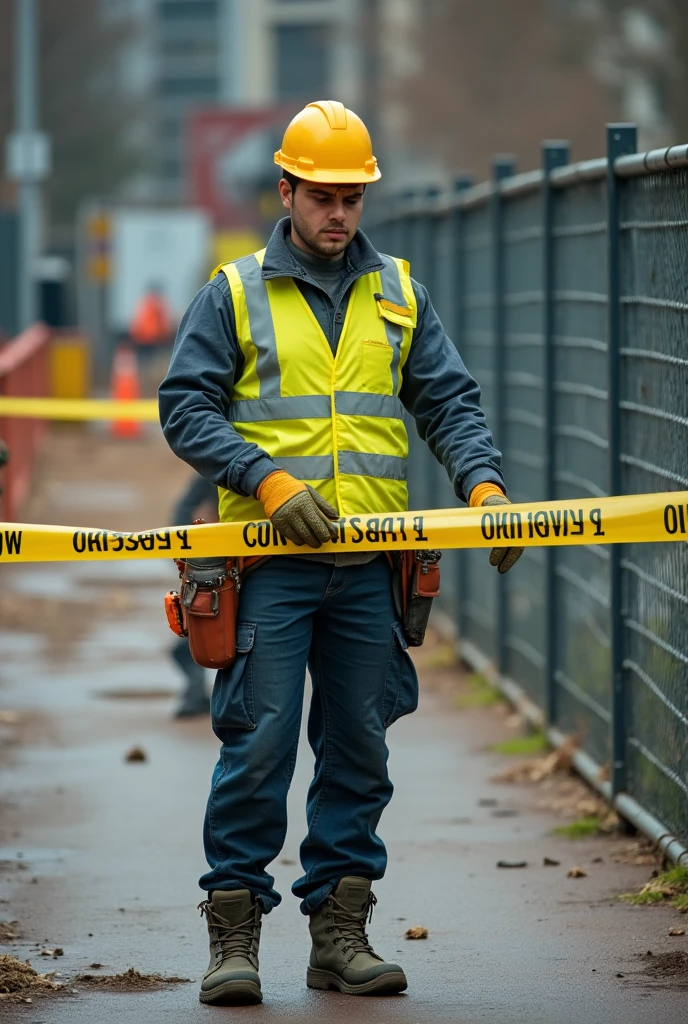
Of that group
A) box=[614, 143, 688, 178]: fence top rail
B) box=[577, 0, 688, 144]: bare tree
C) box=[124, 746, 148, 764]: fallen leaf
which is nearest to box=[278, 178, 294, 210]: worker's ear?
box=[614, 143, 688, 178]: fence top rail

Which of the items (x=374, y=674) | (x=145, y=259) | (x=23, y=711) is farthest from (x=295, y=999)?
(x=145, y=259)

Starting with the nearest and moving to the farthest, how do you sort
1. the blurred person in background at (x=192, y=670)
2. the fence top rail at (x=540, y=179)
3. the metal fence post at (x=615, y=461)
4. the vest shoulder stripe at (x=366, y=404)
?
the vest shoulder stripe at (x=366, y=404), the fence top rail at (x=540, y=179), the metal fence post at (x=615, y=461), the blurred person in background at (x=192, y=670)

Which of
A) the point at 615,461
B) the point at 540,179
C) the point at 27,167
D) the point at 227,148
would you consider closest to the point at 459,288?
the point at 540,179

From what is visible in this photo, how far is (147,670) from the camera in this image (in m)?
10.5

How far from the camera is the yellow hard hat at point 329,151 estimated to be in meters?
5.02

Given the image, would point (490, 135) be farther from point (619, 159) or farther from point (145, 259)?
point (619, 159)

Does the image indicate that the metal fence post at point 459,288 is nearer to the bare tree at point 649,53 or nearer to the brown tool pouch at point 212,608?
the brown tool pouch at point 212,608

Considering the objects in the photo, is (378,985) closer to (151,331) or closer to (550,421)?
(550,421)

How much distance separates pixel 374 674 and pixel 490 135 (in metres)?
44.8

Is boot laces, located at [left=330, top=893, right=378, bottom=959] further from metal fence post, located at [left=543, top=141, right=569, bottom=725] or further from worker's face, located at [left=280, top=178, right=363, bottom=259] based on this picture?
metal fence post, located at [left=543, top=141, right=569, bottom=725]

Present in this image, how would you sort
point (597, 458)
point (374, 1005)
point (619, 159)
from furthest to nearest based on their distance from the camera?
point (597, 458)
point (619, 159)
point (374, 1005)

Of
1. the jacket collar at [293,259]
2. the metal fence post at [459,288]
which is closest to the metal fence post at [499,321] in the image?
the metal fence post at [459,288]

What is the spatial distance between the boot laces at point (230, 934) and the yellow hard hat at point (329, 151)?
185 cm

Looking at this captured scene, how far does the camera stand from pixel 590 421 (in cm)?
761
